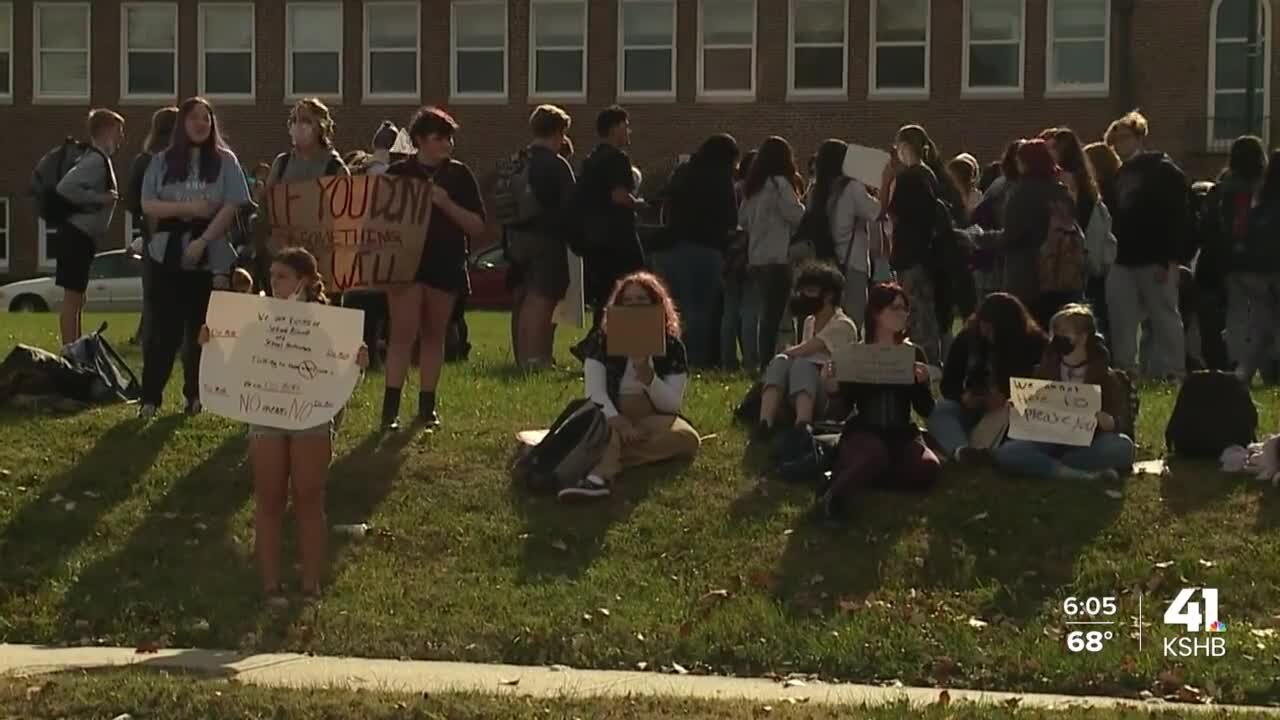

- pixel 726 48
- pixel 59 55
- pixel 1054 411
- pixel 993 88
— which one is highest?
pixel 726 48

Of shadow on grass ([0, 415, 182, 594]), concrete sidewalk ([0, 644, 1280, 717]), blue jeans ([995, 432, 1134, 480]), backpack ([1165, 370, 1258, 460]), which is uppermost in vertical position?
backpack ([1165, 370, 1258, 460])

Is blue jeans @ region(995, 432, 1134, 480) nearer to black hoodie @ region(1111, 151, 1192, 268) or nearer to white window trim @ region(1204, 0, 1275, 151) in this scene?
black hoodie @ region(1111, 151, 1192, 268)

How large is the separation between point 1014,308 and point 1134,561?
185cm

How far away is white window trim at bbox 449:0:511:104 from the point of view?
41.6 m

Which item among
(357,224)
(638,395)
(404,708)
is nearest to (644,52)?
(357,224)

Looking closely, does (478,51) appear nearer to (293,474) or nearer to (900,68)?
(900,68)

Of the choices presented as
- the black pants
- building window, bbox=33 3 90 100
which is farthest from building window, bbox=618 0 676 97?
the black pants

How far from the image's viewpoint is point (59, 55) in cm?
4328

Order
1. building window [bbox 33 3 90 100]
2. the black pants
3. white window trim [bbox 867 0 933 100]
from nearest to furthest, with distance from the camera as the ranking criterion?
the black pants → white window trim [bbox 867 0 933 100] → building window [bbox 33 3 90 100]

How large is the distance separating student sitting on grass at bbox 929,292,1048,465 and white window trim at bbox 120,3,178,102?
33.1 meters

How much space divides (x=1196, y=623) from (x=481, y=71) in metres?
33.2

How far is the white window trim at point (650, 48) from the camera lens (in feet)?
135

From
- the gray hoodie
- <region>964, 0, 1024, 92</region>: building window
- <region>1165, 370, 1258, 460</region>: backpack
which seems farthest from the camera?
<region>964, 0, 1024, 92</region>: building window

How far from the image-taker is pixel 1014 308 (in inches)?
460
